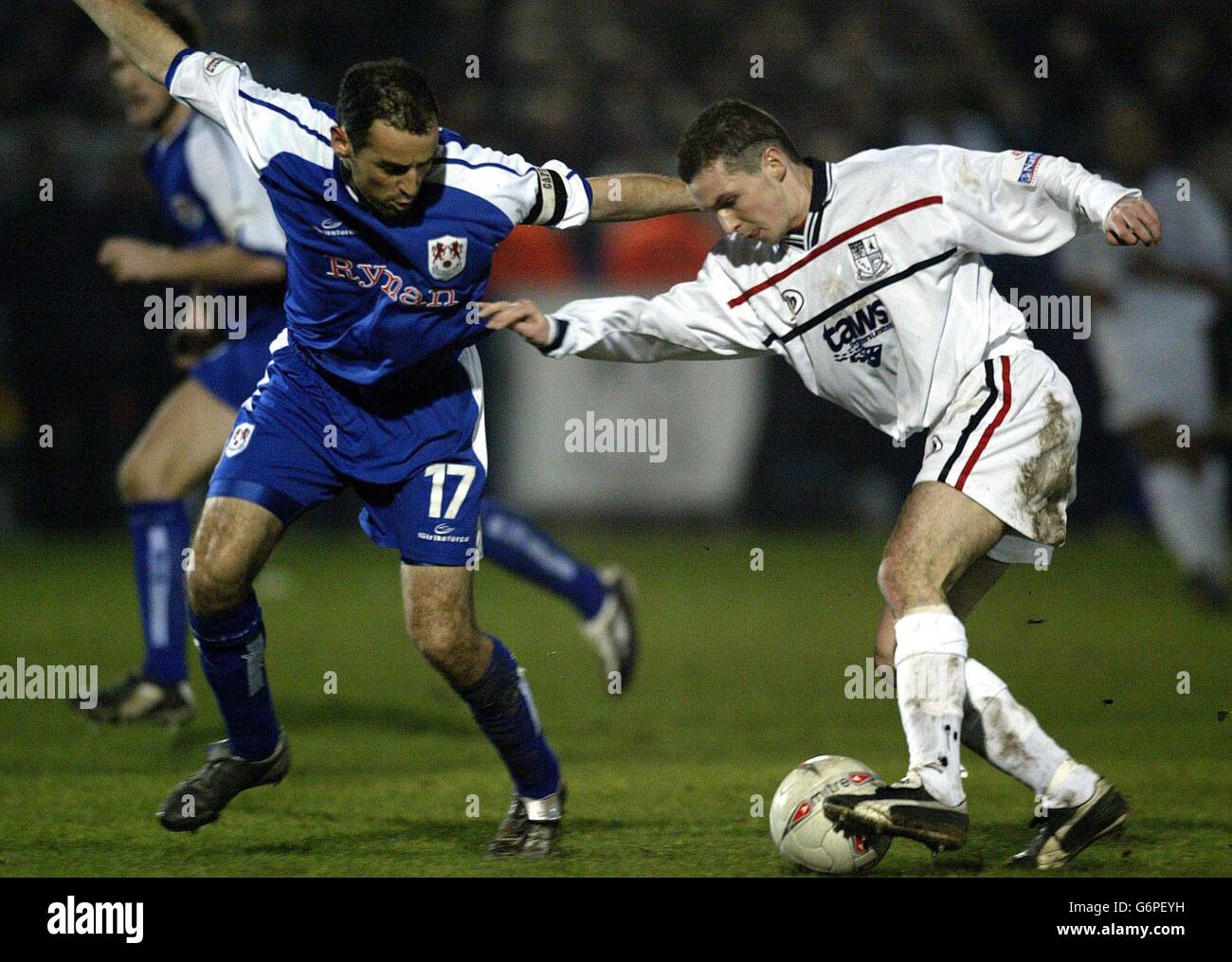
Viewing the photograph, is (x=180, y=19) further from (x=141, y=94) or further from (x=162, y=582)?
(x=162, y=582)

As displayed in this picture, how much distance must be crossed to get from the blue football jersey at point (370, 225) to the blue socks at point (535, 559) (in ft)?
6.98

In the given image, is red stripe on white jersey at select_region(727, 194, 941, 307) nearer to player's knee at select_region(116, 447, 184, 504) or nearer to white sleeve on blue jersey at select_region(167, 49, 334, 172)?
white sleeve on blue jersey at select_region(167, 49, 334, 172)

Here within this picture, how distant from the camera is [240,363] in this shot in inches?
251

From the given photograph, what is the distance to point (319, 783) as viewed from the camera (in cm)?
548

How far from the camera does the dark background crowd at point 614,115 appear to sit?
10945 millimetres

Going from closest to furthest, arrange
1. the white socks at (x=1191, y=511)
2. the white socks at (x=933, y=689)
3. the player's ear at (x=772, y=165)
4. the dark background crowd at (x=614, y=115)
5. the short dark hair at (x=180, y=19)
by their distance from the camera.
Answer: the white socks at (x=933, y=689) → the player's ear at (x=772, y=165) → the short dark hair at (x=180, y=19) → the white socks at (x=1191, y=511) → the dark background crowd at (x=614, y=115)

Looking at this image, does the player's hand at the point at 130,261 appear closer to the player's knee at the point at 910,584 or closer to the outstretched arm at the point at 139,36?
the outstretched arm at the point at 139,36

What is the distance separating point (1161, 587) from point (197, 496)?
5384 mm

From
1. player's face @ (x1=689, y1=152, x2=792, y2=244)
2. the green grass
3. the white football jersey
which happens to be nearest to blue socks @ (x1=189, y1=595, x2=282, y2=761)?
the green grass

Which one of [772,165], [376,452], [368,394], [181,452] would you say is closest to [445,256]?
[368,394]

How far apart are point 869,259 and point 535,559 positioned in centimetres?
272

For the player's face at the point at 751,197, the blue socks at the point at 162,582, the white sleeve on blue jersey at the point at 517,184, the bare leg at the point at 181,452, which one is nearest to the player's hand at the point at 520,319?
the white sleeve on blue jersey at the point at 517,184

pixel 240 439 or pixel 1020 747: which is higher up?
pixel 240 439
